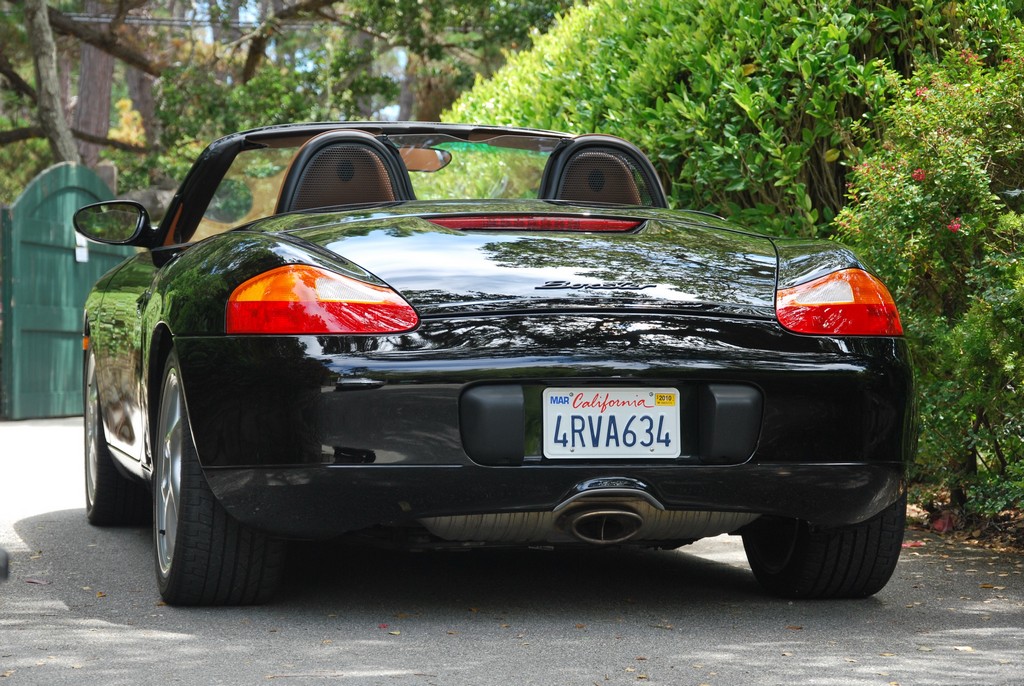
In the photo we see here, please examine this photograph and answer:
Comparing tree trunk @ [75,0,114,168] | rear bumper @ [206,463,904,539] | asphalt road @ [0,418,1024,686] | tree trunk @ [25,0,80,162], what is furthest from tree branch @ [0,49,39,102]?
rear bumper @ [206,463,904,539]

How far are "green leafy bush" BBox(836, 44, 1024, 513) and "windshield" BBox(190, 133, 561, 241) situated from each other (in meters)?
1.37

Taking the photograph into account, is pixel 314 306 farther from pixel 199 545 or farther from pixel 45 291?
pixel 45 291

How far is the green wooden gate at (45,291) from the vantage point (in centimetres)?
1209

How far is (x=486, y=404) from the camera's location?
3.63 m

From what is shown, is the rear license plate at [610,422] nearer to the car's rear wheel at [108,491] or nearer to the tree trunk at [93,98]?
the car's rear wheel at [108,491]

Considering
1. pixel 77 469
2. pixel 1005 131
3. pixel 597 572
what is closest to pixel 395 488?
pixel 597 572

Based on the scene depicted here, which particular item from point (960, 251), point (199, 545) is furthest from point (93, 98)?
point (199, 545)

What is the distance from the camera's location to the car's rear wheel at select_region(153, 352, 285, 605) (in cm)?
393

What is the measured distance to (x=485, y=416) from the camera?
364cm

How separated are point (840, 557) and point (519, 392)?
1260 millimetres

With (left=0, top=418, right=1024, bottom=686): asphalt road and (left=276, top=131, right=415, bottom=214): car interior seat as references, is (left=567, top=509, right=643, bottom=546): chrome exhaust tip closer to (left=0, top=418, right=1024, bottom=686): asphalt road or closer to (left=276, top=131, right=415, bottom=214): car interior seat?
(left=0, top=418, right=1024, bottom=686): asphalt road

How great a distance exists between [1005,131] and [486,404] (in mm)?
2889

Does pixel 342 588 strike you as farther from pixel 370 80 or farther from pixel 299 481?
pixel 370 80

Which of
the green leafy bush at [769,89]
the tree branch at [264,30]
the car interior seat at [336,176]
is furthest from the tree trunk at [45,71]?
the car interior seat at [336,176]
